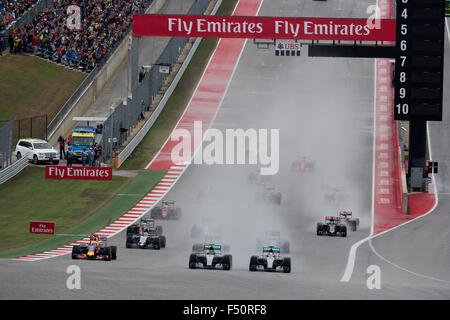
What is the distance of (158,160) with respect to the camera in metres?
62.5

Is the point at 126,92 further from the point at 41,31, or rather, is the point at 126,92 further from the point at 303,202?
the point at 303,202

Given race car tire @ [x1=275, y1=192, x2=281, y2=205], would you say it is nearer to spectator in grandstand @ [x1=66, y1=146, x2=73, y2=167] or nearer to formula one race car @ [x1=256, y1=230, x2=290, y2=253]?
formula one race car @ [x1=256, y1=230, x2=290, y2=253]

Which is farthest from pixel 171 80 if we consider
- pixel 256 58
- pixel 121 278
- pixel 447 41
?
pixel 121 278

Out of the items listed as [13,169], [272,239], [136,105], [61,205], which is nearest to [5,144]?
[13,169]

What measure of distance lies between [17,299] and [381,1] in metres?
72.3

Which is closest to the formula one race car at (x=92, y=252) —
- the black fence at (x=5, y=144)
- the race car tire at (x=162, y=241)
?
the race car tire at (x=162, y=241)

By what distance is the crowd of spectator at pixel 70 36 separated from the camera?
76475 millimetres

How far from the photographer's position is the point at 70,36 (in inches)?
3034

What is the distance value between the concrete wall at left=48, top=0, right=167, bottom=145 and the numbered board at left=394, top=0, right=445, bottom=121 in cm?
2672

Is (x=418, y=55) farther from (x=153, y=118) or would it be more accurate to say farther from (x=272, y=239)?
(x=153, y=118)

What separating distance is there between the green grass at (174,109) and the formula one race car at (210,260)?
28.1 meters

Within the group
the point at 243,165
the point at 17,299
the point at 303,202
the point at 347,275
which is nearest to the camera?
the point at 17,299

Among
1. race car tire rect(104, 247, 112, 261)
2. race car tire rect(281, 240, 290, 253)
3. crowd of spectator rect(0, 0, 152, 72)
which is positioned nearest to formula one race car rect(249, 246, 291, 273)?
race car tire rect(281, 240, 290, 253)

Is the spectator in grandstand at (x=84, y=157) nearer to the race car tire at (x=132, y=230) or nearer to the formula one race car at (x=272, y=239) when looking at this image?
the race car tire at (x=132, y=230)
